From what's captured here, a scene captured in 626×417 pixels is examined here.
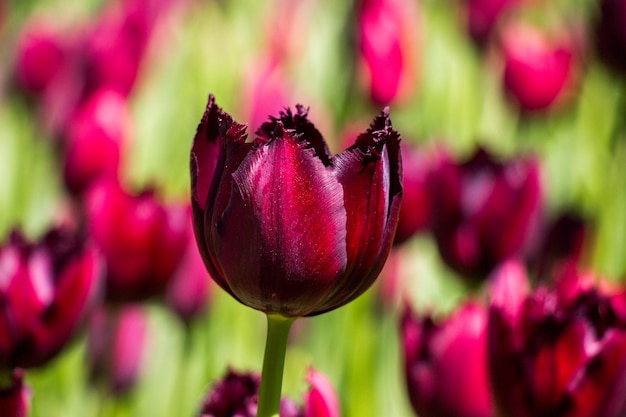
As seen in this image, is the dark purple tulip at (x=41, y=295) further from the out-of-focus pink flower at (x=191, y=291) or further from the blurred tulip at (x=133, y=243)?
the out-of-focus pink flower at (x=191, y=291)

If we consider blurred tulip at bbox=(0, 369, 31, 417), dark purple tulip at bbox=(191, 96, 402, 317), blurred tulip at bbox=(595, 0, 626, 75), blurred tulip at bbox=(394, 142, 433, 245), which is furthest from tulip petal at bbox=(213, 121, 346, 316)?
blurred tulip at bbox=(595, 0, 626, 75)

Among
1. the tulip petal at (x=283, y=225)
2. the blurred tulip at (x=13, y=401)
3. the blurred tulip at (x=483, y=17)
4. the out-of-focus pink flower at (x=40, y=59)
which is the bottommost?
the blurred tulip at (x=13, y=401)

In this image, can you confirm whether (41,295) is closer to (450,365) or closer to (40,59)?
(450,365)

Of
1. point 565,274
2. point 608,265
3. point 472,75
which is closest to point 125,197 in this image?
point 565,274

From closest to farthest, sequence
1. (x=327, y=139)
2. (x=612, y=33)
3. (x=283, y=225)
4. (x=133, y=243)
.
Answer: (x=283, y=225) < (x=133, y=243) < (x=612, y=33) < (x=327, y=139)

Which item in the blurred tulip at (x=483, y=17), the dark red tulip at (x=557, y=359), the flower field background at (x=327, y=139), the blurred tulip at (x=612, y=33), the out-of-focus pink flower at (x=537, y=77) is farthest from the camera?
the blurred tulip at (x=483, y=17)

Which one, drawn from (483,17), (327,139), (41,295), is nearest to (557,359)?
(41,295)

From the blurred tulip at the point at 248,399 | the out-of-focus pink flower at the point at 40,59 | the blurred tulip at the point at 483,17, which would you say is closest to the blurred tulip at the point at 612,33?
the blurred tulip at the point at 483,17
